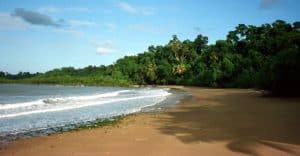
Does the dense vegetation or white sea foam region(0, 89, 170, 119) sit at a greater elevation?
the dense vegetation

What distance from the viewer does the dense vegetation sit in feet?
97.7

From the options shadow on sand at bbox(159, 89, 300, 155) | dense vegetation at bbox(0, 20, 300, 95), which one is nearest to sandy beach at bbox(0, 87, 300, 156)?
shadow on sand at bbox(159, 89, 300, 155)

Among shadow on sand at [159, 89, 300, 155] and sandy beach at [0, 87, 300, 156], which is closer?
sandy beach at [0, 87, 300, 156]

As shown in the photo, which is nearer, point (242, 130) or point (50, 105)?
point (242, 130)

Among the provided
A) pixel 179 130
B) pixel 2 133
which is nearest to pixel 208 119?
pixel 179 130

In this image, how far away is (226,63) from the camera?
221 ft

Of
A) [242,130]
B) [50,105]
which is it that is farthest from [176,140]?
[50,105]

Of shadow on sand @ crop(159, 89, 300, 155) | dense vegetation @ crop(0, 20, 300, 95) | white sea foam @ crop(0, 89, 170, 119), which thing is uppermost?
dense vegetation @ crop(0, 20, 300, 95)

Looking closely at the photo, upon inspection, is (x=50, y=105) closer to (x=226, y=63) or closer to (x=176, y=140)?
(x=176, y=140)

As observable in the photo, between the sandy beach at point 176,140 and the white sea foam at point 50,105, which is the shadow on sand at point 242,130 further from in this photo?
the white sea foam at point 50,105

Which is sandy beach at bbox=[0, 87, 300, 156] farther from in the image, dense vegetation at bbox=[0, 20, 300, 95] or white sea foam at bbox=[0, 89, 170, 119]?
dense vegetation at bbox=[0, 20, 300, 95]

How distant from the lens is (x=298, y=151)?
31.1 ft

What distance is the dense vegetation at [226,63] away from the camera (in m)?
29.8

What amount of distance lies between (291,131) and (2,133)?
10.6 m
